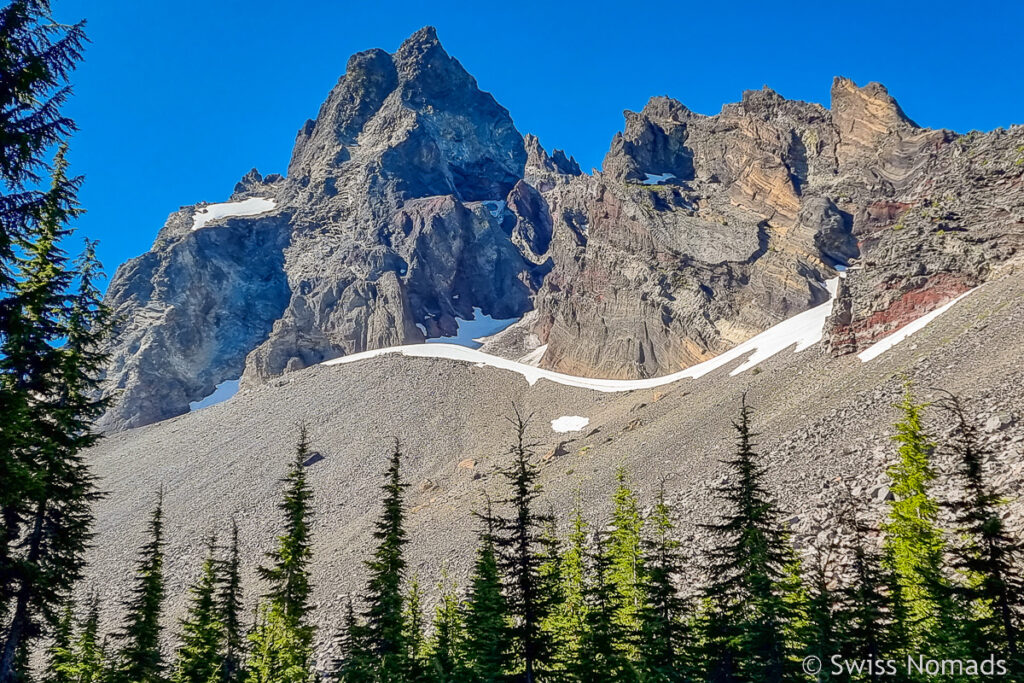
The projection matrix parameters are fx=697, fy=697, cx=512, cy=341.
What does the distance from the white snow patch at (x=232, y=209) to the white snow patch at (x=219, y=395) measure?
152 ft

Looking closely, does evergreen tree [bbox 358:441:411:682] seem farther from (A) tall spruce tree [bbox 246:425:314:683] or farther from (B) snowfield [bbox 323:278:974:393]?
(B) snowfield [bbox 323:278:974:393]

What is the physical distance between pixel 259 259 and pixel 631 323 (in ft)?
312

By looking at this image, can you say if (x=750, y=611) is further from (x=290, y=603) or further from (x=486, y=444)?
(x=486, y=444)

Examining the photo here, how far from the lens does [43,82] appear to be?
13102 millimetres

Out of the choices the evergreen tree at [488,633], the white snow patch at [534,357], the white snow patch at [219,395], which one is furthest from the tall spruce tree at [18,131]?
the white snow patch at [219,395]

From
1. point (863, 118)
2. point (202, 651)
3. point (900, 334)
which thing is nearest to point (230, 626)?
point (202, 651)

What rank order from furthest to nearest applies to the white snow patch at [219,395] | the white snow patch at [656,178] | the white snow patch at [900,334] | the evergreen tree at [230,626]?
the white snow patch at [219,395] → the white snow patch at [656,178] → the white snow patch at [900,334] → the evergreen tree at [230,626]

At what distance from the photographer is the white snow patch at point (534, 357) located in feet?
373

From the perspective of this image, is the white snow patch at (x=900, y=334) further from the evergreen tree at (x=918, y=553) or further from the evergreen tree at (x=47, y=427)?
the evergreen tree at (x=47, y=427)

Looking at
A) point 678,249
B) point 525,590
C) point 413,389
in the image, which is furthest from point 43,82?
point 678,249

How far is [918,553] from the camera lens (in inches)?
909

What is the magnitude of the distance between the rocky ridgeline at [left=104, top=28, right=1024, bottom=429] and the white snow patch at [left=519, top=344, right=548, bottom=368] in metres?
3.87

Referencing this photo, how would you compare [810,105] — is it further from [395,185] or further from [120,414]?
[120,414]

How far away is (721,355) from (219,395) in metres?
96.0
